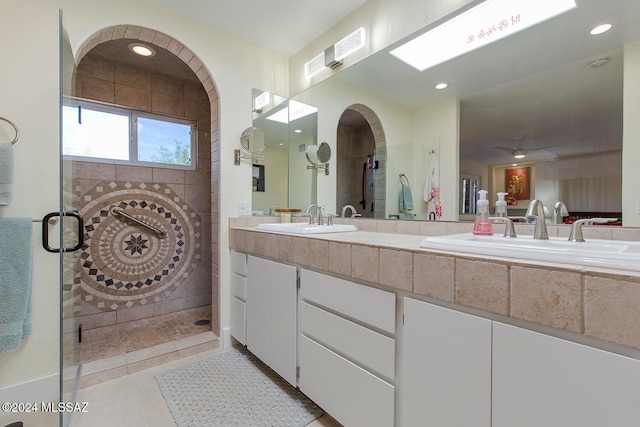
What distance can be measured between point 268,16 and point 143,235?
2.23 metres

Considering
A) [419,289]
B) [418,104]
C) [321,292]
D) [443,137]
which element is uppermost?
[418,104]

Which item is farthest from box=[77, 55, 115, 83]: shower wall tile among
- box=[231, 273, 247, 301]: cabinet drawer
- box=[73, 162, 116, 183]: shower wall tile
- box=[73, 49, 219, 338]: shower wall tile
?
box=[231, 273, 247, 301]: cabinet drawer

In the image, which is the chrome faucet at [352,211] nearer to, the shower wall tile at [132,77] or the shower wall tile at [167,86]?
the shower wall tile at [167,86]

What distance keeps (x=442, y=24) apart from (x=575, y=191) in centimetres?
109

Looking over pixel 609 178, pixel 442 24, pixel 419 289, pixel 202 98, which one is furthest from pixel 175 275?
pixel 609 178

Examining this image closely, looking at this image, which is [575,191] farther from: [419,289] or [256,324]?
[256,324]

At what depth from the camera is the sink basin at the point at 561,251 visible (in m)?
0.66

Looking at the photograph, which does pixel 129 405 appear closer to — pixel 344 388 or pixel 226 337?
pixel 226 337

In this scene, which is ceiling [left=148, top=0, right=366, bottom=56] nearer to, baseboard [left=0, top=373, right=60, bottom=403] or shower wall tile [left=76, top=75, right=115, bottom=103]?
shower wall tile [left=76, top=75, right=115, bottom=103]

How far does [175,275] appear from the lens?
2.94m

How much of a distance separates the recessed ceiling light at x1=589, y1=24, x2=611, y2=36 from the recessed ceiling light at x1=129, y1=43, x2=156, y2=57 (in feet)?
9.51

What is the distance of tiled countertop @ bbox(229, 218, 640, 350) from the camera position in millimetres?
605

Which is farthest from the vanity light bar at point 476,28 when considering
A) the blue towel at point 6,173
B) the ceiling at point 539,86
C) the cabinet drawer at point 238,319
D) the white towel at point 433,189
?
the blue towel at point 6,173

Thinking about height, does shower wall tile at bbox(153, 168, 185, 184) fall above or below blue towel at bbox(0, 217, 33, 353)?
above
